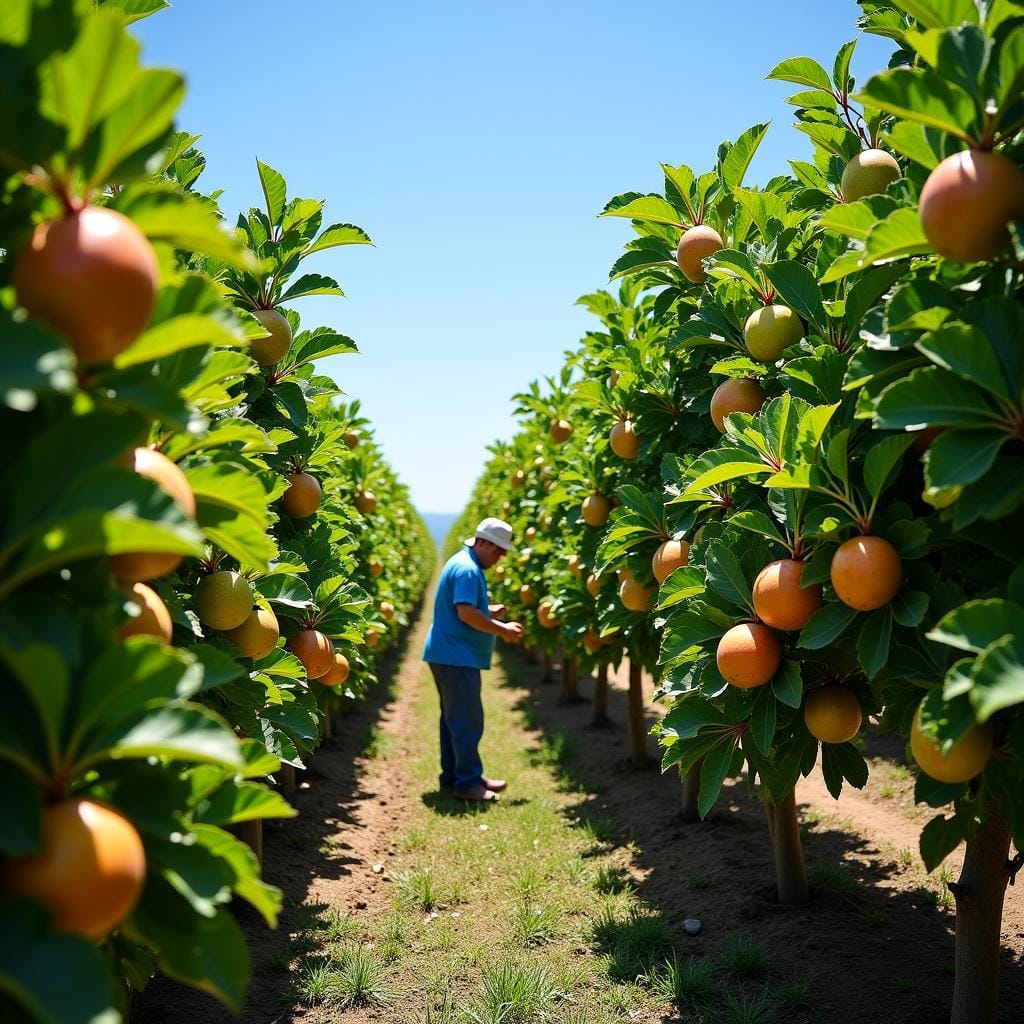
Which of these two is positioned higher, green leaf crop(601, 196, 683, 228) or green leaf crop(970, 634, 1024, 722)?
green leaf crop(601, 196, 683, 228)

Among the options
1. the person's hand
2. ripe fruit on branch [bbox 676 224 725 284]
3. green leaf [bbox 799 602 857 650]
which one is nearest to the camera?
green leaf [bbox 799 602 857 650]

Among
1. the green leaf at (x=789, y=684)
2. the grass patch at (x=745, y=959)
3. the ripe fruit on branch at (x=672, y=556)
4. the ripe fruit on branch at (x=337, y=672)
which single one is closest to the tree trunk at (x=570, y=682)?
the ripe fruit on branch at (x=337, y=672)

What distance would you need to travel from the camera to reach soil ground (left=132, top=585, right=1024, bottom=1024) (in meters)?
3.41

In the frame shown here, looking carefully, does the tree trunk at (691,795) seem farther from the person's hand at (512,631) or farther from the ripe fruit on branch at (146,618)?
the ripe fruit on branch at (146,618)

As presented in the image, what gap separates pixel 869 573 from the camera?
7.02 ft

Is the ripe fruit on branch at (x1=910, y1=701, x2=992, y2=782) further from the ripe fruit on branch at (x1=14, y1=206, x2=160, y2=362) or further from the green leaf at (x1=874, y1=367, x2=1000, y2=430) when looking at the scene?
the ripe fruit on branch at (x1=14, y1=206, x2=160, y2=362)

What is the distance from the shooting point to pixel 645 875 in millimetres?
4910

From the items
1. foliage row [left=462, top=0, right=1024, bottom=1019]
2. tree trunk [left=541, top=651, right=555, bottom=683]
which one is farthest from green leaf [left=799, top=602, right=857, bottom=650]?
tree trunk [left=541, top=651, right=555, bottom=683]

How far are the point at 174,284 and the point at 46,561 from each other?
1.75 ft

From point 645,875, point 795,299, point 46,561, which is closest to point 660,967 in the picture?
point 645,875

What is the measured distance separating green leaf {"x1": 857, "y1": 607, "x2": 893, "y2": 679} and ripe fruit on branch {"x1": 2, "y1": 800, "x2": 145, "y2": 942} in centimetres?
171

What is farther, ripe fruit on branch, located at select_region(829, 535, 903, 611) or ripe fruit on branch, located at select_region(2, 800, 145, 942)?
ripe fruit on branch, located at select_region(829, 535, 903, 611)

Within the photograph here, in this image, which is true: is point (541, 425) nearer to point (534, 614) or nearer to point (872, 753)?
point (534, 614)

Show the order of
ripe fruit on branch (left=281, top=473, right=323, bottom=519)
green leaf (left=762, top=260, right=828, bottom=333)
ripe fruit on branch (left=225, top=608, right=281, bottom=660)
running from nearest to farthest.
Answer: green leaf (left=762, top=260, right=828, bottom=333), ripe fruit on branch (left=225, top=608, right=281, bottom=660), ripe fruit on branch (left=281, top=473, right=323, bottom=519)
